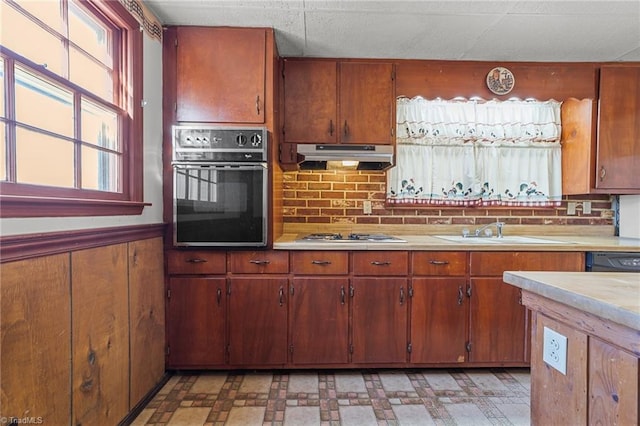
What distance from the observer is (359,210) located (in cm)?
288

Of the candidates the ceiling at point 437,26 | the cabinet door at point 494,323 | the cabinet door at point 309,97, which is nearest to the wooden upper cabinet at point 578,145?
the ceiling at point 437,26

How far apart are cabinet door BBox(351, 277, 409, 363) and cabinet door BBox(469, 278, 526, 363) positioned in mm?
481

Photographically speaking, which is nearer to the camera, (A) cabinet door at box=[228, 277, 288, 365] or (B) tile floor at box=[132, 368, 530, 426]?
(B) tile floor at box=[132, 368, 530, 426]

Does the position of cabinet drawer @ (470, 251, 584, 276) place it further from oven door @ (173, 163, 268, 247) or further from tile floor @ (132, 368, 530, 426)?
oven door @ (173, 163, 268, 247)

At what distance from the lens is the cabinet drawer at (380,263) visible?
87.4 inches

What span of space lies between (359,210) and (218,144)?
1304 mm

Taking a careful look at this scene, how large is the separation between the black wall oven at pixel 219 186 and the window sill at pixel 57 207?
0.42m

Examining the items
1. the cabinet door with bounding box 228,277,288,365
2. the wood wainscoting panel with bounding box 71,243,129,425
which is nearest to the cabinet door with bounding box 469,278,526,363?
the cabinet door with bounding box 228,277,288,365

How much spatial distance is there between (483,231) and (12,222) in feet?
9.86

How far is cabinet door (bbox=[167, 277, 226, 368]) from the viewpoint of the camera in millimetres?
2185

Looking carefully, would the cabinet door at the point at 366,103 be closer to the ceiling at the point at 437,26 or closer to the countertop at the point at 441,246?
the ceiling at the point at 437,26

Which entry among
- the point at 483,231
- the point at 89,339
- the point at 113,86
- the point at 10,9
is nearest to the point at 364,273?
the point at 483,231

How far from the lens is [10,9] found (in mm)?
1160

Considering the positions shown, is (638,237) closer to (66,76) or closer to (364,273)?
(364,273)
